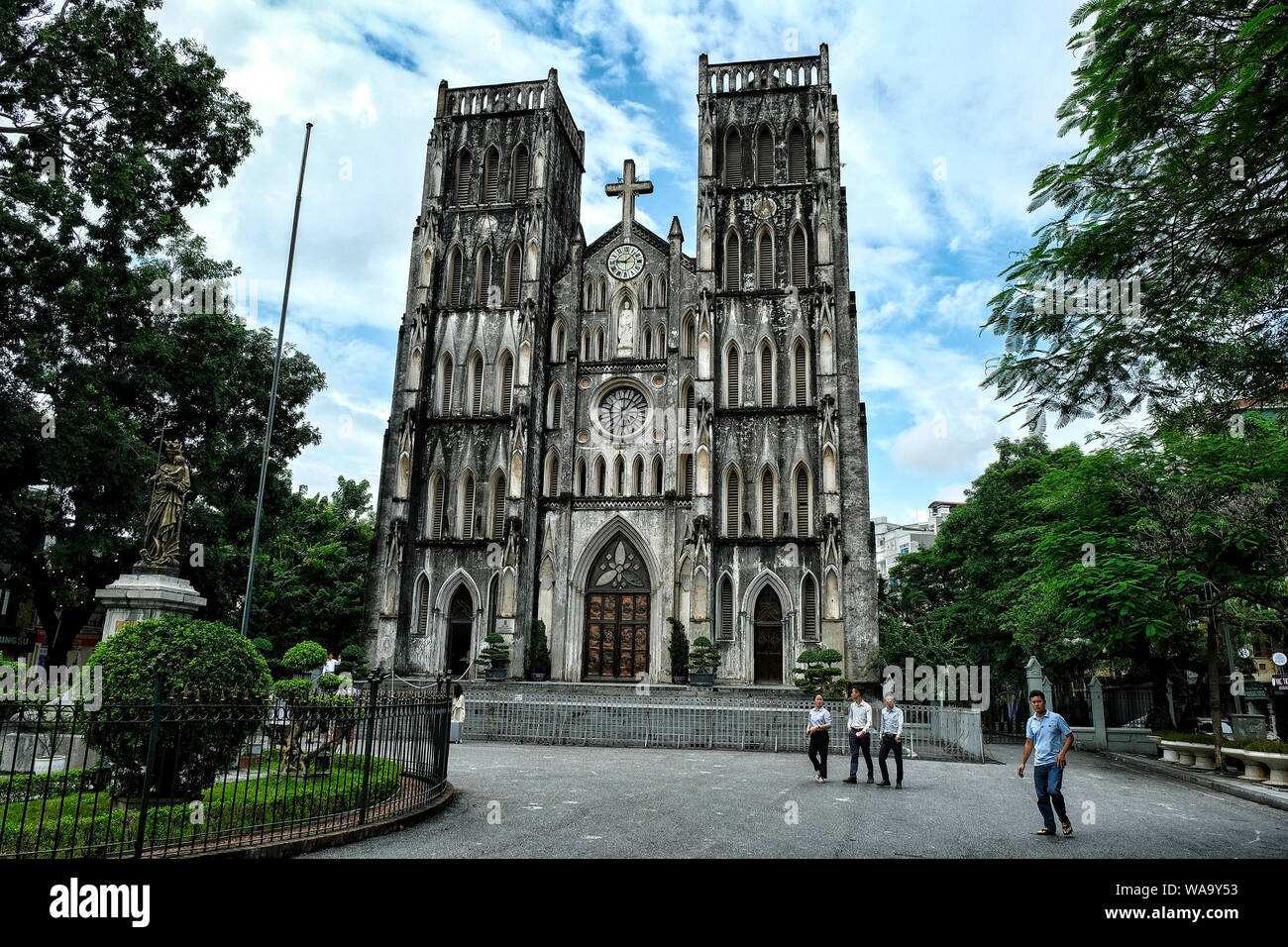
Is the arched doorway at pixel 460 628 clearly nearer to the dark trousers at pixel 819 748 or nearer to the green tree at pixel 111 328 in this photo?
the green tree at pixel 111 328

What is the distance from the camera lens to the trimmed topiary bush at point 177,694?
25.2 ft

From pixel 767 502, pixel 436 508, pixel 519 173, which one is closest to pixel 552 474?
pixel 436 508

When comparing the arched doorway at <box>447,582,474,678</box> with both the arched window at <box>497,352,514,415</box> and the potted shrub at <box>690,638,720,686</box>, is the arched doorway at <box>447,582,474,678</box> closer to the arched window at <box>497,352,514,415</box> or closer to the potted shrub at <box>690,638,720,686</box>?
the arched window at <box>497,352,514,415</box>

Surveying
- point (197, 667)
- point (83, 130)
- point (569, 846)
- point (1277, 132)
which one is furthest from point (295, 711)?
point (83, 130)

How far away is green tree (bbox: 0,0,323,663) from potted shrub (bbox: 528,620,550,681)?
30.8ft

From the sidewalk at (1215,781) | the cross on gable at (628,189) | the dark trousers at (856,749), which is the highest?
the cross on gable at (628,189)

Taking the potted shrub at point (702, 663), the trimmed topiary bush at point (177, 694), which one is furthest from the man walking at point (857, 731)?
the potted shrub at point (702, 663)

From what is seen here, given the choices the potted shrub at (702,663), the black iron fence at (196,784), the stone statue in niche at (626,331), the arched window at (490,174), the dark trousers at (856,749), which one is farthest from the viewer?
the arched window at (490,174)

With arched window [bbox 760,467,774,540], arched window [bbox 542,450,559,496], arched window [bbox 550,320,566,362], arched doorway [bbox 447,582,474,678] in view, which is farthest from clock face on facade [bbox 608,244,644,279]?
arched doorway [bbox 447,582,474,678]

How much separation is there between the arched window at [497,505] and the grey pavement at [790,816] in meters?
14.8

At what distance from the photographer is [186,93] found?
15.2m

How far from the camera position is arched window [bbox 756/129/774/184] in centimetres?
3241

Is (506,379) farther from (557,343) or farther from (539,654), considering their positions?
(539,654)
